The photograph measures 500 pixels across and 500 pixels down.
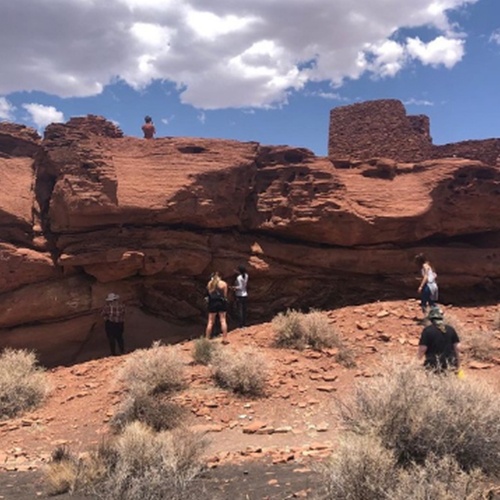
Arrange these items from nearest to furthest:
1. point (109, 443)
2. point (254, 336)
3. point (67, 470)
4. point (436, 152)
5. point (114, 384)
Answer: point (67, 470) → point (109, 443) → point (114, 384) → point (254, 336) → point (436, 152)

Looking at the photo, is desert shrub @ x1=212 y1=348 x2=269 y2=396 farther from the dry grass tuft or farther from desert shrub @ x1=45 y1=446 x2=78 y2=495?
desert shrub @ x1=45 y1=446 x2=78 y2=495

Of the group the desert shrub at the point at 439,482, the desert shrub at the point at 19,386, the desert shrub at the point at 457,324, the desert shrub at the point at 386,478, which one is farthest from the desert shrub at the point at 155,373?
the desert shrub at the point at 457,324

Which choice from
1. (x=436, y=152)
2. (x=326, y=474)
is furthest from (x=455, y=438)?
(x=436, y=152)

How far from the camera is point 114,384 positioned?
9.52 metres

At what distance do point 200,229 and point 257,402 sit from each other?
5804 millimetres

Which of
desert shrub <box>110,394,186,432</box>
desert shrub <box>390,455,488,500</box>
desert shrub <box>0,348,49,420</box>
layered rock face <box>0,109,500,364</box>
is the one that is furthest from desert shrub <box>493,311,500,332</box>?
desert shrub <box>0,348,49,420</box>

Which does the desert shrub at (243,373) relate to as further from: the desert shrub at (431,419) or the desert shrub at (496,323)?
the desert shrub at (496,323)

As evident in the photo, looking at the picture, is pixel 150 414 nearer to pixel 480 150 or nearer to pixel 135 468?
pixel 135 468

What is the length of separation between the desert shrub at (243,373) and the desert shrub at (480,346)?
394cm

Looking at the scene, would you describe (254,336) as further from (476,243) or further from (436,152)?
(436,152)

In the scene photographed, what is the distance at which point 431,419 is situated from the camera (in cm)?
517

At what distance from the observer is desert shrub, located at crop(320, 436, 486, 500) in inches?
157

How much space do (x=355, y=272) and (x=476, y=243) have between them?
3.33 metres

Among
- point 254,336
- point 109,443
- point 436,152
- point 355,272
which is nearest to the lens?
point 109,443
